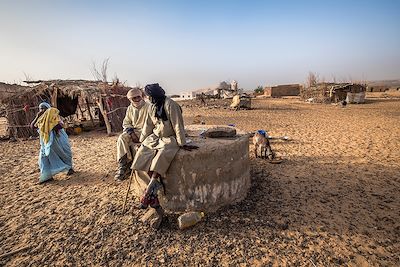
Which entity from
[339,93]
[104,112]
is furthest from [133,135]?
[339,93]

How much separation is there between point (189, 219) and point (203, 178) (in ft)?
2.02

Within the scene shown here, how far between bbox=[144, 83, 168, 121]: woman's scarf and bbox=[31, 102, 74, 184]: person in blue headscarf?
3052 mm

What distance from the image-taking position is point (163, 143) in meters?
3.49

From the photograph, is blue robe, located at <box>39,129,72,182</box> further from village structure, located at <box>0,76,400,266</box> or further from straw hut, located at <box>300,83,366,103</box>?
straw hut, located at <box>300,83,366,103</box>

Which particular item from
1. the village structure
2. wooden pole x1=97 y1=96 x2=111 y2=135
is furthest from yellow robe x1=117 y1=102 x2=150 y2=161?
wooden pole x1=97 y1=96 x2=111 y2=135

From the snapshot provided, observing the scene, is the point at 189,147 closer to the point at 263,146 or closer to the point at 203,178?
the point at 203,178

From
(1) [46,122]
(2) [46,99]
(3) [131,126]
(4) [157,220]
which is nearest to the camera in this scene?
(4) [157,220]

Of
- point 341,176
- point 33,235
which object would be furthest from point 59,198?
point 341,176

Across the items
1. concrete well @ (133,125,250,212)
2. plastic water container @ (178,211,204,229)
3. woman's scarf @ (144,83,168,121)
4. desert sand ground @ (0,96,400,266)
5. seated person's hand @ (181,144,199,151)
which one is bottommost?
desert sand ground @ (0,96,400,266)

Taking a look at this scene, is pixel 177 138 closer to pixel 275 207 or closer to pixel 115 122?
pixel 275 207

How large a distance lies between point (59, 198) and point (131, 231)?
2.07m

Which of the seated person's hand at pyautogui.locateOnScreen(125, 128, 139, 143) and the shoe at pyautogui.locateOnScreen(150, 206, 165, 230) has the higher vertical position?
the seated person's hand at pyautogui.locateOnScreen(125, 128, 139, 143)

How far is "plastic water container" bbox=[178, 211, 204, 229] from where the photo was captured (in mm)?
3254

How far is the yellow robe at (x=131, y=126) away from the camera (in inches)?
176
